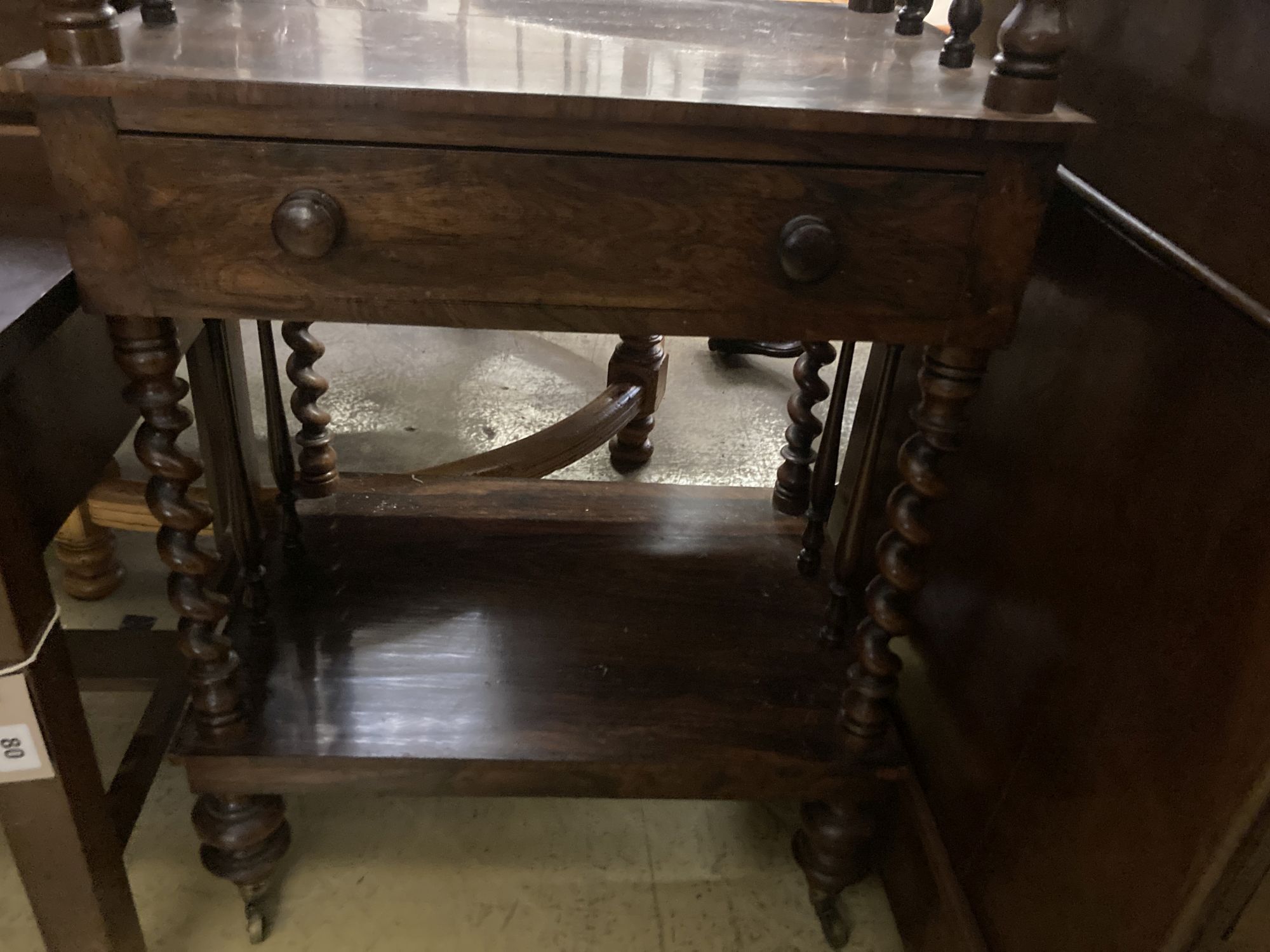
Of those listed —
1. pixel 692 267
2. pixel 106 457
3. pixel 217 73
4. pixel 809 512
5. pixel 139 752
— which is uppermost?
pixel 217 73

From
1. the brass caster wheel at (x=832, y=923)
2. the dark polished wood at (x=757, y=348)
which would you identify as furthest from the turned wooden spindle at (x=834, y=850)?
the dark polished wood at (x=757, y=348)

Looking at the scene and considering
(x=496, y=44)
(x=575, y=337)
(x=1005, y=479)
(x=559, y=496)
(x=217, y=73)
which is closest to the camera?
(x=217, y=73)

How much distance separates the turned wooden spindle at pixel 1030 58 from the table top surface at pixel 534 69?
0.01 m

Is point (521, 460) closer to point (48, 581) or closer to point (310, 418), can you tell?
point (310, 418)

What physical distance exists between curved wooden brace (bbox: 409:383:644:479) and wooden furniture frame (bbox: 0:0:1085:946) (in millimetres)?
409

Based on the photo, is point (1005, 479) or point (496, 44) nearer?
point (496, 44)

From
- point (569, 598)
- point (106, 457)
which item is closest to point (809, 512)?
point (569, 598)

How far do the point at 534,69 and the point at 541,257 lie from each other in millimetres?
133

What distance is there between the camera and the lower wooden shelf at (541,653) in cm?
96

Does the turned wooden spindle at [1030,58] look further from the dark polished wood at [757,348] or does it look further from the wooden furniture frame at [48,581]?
the dark polished wood at [757,348]

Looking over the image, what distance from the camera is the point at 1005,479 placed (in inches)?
36.6

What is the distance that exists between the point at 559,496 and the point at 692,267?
669mm

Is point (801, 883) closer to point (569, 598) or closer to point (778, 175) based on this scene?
point (569, 598)

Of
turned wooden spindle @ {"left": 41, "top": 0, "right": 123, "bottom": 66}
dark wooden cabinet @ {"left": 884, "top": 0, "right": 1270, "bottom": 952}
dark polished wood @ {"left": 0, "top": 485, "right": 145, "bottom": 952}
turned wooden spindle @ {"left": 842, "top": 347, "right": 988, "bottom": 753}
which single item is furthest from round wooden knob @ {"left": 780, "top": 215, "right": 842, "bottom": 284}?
dark polished wood @ {"left": 0, "top": 485, "right": 145, "bottom": 952}
